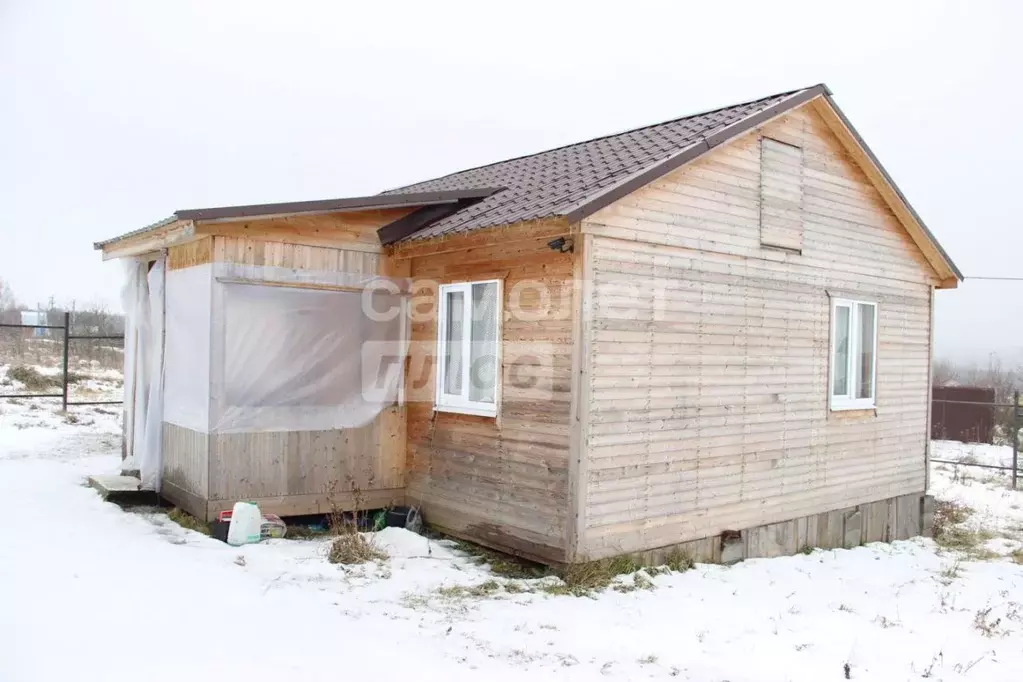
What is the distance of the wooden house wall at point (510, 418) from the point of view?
6902 millimetres

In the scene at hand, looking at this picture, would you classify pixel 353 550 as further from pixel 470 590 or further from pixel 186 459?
pixel 186 459

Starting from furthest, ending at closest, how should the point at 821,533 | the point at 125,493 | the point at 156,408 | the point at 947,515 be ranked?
1. the point at 947,515
2. the point at 821,533
3. the point at 156,408
4. the point at 125,493

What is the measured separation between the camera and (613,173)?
7.40 metres

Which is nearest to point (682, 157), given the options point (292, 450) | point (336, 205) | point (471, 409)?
point (471, 409)

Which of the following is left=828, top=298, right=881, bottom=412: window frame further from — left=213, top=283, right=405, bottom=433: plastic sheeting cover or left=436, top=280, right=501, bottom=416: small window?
left=213, top=283, right=405, bottom=433: plastic sheeting cover

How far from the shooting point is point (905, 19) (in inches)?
1906

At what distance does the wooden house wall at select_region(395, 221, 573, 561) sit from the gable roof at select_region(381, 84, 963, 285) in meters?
0.27

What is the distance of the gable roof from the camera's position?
22.8 ft

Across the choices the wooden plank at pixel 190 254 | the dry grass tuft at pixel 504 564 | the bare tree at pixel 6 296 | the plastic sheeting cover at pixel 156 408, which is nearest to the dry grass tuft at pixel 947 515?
the dry grass tuft at pixel 504 564

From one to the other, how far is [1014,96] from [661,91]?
110ft

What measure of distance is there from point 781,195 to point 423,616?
19.5 ft

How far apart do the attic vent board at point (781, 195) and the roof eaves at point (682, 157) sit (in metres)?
0.38

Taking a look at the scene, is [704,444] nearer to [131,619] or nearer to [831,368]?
[831,368]

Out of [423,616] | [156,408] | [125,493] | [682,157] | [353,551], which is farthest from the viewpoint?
[156,408]
